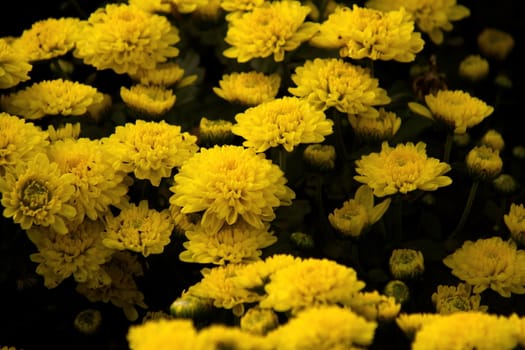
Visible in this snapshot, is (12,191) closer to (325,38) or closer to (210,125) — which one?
(210,125)

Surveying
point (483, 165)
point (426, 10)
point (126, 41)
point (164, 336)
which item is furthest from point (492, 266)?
point (126, 41)

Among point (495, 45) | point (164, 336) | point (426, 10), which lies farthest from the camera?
point (495, 45)

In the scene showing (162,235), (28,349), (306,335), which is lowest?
(28,349)

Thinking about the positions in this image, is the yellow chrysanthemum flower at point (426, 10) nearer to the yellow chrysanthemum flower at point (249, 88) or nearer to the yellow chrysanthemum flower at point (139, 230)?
the yellow chrysanthemum flower at point (249, 88)

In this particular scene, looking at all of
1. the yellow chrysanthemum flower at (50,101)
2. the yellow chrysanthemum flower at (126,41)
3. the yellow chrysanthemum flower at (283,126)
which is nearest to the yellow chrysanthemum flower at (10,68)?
the yellow chrysanthemum flower at (50,101)

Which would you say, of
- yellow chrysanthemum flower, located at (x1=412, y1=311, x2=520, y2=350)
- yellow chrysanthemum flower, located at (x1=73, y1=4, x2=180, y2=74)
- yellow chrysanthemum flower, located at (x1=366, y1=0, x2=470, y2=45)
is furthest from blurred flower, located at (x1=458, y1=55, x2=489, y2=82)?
yellow chrysanthemum flower, located at (x1=412, y1=311, x2=520, y2=350)

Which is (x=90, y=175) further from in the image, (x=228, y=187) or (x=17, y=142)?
(x=228, y=187)

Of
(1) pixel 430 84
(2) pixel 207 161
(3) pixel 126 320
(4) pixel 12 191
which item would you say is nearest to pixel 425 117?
(1) pixel 430 84
